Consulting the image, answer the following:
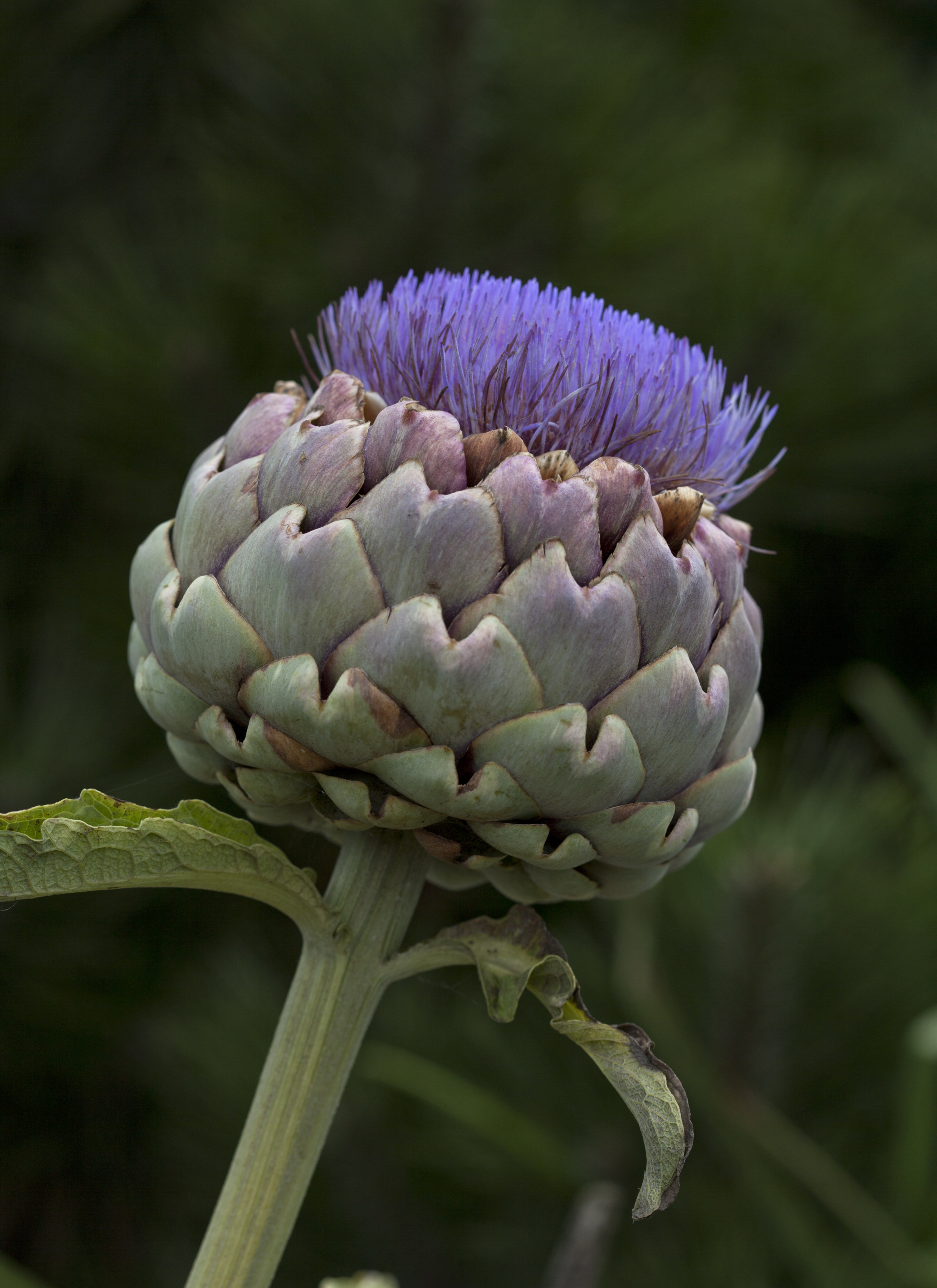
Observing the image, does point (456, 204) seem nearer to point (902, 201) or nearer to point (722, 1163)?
point (902, 201)

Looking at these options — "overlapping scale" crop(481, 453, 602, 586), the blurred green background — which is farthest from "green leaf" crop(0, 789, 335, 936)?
the blurred green background

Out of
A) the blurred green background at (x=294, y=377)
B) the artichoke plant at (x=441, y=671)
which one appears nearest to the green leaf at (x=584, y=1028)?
the artichoke plant at (x=441, y=671)

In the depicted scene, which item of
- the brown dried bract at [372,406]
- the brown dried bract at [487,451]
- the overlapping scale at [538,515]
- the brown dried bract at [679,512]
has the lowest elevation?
the overlapping scale at [538,515]

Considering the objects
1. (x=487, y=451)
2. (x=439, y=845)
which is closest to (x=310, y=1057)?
(x=439, y=845)

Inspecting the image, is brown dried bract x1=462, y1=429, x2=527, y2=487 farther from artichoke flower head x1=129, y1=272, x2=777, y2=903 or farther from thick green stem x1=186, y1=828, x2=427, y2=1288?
thick green stem x1=186, y1=828, x2=427, y2=1288

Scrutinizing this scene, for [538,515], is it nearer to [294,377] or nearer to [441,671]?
[441,671]

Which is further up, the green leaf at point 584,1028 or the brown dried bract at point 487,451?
the brown dried bract at point 487,451

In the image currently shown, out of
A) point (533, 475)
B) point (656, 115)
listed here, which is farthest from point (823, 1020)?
point (656, 115)

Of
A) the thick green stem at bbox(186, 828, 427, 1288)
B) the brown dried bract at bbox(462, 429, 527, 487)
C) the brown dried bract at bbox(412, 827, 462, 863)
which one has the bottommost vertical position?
the thick green stem at bbox(186, 828, 427, 1288)

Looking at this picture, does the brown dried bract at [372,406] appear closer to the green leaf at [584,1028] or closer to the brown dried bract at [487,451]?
the brown dried bract at [487,451]
